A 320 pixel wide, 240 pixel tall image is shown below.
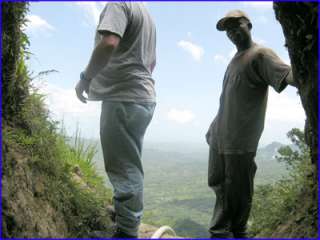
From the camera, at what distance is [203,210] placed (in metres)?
78.7

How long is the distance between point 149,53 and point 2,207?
1.95 metres

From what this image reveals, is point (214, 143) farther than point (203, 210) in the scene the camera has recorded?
No

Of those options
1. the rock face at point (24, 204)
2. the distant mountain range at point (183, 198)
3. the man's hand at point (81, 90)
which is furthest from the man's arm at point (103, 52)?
the distant mountain range at point (183, 198)

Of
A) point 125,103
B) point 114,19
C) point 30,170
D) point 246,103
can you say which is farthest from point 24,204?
point 246,103

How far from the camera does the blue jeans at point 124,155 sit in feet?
11.4

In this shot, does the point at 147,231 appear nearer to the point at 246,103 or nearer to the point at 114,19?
the point at 246,103

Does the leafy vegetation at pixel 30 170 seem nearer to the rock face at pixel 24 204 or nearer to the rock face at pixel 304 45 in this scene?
the rock face at pixel 24 204

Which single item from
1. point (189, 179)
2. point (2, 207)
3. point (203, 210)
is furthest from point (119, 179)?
point (189, 179)

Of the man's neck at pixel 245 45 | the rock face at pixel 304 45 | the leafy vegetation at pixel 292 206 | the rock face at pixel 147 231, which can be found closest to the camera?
the rock face at pixel 304 45

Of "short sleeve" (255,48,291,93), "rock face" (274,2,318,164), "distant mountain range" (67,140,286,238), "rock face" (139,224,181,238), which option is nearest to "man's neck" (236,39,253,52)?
"short sleeve" (255,48,291,93)

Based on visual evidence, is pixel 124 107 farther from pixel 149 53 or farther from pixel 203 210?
pixel 203 210

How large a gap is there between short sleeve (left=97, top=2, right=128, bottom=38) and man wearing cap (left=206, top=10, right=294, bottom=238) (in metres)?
1.08

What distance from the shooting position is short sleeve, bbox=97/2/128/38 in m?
3.28

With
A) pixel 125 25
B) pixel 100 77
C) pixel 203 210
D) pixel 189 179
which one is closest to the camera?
pixel 125 25
